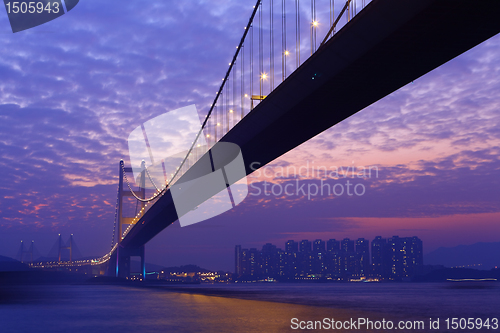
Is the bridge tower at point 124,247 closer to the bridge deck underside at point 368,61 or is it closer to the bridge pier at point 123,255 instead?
the bridge pier at point 123,255

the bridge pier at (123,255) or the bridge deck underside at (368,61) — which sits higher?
the bridge deck underside at (368,61)

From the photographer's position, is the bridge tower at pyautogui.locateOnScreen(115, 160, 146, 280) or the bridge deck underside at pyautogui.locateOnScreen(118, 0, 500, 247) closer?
the bridge deck underside at pyautogui.locateOnScreen(118, 0, 500, 247)

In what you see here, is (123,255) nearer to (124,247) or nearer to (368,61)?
(124,247)

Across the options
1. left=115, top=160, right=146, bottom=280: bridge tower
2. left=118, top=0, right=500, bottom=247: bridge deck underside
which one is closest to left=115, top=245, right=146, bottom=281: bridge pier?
left=115, top=160, right=146, bottom=280: bridge tower

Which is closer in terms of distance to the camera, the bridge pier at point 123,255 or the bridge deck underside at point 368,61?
the bridge deck underside at point 368,61

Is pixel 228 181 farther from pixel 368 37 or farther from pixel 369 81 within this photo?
pixel 368 37

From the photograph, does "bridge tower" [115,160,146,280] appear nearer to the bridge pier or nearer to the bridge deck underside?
the bridge pier

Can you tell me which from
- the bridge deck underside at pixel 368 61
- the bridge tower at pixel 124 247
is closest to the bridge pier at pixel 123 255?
the bridge tower at pixel 124 247

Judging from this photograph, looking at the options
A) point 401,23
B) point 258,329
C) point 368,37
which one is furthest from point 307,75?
point 258,329

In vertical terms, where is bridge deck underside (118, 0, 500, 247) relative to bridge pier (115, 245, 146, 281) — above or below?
above
